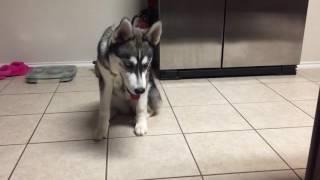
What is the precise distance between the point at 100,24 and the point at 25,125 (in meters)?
1.26

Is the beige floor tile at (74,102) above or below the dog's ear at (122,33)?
below

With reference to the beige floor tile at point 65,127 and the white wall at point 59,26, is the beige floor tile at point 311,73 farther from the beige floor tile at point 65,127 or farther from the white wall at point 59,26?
the beige floor tile at point 65,127

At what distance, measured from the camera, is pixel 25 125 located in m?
1.72

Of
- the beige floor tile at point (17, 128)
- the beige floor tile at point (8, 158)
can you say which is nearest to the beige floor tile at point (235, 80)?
the beige floor tile at point (17, 128)

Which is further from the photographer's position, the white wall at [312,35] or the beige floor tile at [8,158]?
the white wall at [312,35]

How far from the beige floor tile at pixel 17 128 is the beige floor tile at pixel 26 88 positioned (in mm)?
439

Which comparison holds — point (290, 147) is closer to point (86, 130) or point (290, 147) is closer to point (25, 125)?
point (86, 130)

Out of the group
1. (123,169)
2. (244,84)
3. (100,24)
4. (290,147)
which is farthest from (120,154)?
(100,24)

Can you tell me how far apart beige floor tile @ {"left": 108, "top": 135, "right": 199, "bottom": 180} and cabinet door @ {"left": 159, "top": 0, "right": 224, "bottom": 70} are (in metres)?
0.98

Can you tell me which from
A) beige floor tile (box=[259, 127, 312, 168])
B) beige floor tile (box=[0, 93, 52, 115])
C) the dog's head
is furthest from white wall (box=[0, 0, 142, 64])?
beige floor tile (box=[259, 127, 312, 168])

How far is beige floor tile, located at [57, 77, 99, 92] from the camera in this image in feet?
7.52

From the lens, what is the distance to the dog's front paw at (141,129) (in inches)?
63.6

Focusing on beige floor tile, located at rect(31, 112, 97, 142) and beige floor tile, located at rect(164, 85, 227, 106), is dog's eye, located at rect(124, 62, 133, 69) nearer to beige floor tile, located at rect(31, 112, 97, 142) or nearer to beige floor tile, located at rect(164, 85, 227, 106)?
beige floor tile, located at rect(31, 112, 97, 142)

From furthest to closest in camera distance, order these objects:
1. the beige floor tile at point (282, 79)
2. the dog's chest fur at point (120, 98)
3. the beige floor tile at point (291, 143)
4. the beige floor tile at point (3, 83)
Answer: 1. the beige floor tile at point (282, 79)
2. the beige floor tile at point (3, 83)
3. the dog's chest fur at point (120, 98)
4. the beige floor tile at point (291, 143)
